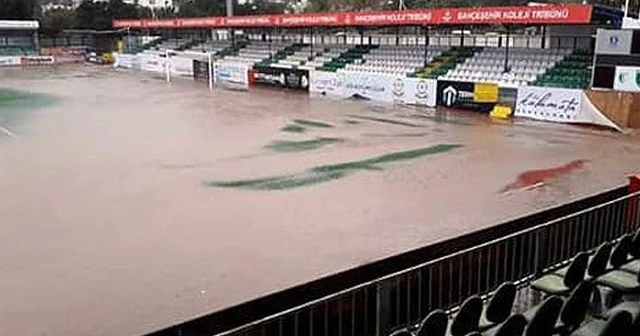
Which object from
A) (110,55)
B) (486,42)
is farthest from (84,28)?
(486,42)

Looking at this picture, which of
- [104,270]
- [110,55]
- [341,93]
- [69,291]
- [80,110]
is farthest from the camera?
[110,55]

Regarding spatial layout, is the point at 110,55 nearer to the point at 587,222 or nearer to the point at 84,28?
the point at 84,28

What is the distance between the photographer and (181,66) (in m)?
47.0

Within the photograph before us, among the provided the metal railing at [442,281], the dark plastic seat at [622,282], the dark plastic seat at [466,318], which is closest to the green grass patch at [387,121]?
the metal railing at [442,281]

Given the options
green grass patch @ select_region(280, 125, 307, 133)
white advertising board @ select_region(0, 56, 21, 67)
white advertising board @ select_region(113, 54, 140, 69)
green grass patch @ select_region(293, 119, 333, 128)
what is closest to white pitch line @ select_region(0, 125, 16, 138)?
green grass patch @ select_region(280, 125, 307, 133)

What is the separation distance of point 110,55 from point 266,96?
114 feet

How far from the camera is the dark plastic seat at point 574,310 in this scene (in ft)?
18.0

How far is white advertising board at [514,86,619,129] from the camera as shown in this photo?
74.5ft

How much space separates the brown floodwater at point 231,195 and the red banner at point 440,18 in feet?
15.0

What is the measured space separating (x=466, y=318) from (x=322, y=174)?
9284 mm

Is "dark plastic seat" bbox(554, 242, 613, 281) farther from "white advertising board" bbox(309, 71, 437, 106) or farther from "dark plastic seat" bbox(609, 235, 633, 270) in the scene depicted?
"white advertising board" bbox(309, 71, 437, 106)

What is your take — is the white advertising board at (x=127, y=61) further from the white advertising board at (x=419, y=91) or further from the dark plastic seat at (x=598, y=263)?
the dark plastic seat at (x=598, y=263)

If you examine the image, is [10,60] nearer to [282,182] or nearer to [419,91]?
[419,91]

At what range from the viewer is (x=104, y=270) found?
845 centimetres
